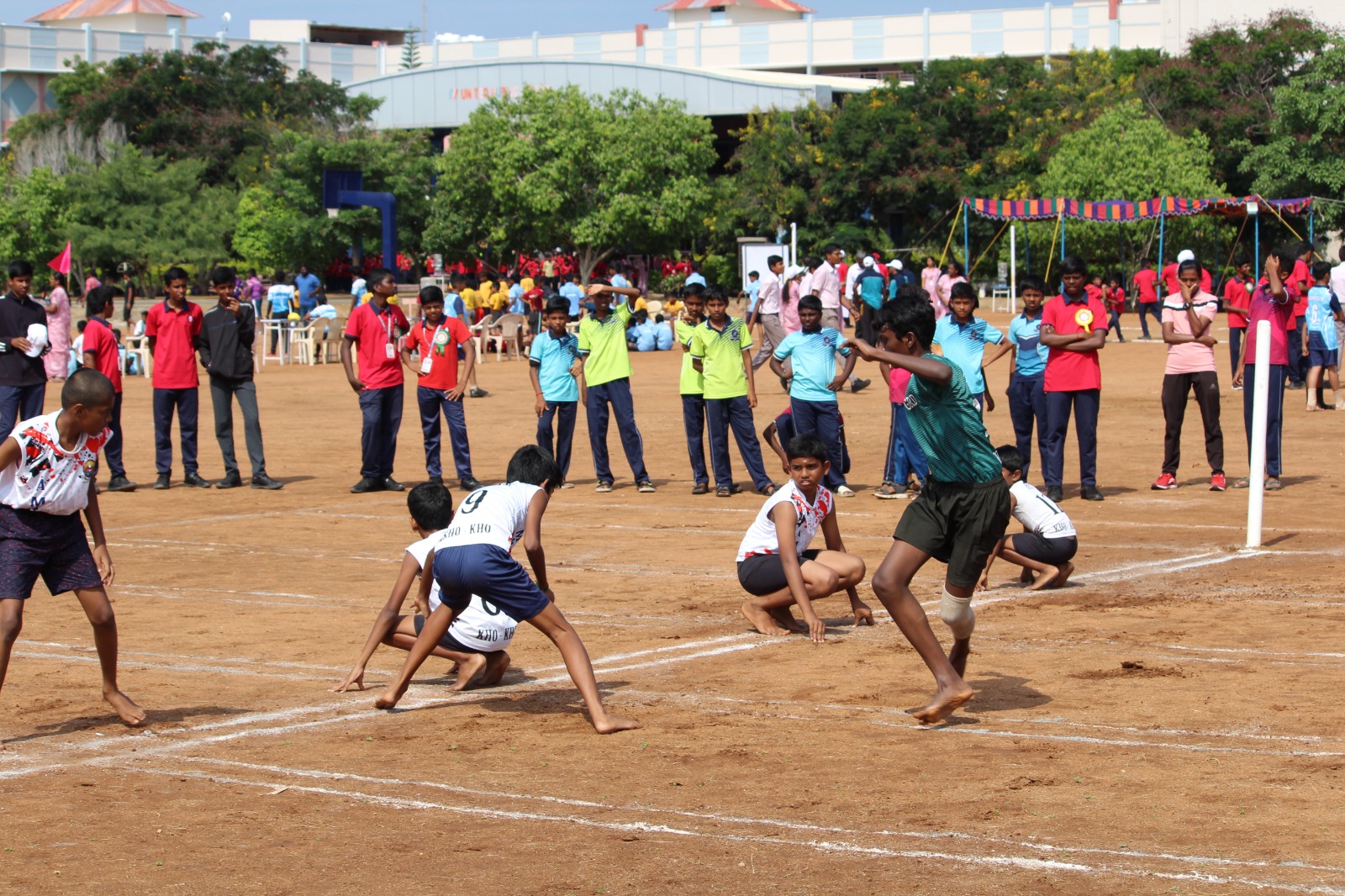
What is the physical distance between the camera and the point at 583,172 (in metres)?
53.8

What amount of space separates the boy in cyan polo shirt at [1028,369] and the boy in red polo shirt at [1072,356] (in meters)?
0.12

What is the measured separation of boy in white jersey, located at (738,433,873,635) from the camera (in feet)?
28.3

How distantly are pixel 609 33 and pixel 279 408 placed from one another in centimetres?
6706

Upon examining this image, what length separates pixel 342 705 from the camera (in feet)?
24.3

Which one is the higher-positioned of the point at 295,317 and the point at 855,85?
the point at 855,85

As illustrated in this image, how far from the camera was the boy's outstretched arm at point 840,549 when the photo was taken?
909 centimetres

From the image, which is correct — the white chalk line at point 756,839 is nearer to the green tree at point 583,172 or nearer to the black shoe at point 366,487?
the black shoe at point 366,487

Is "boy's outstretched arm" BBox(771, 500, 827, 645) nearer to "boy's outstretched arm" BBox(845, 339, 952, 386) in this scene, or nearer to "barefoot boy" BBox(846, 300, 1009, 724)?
"barefoot boy" BBox(846, 300, 1009, 724)

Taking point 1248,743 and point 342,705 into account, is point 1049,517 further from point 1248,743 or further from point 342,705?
point 342,705

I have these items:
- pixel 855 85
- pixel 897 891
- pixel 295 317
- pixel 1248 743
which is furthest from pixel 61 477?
pixel 855 85

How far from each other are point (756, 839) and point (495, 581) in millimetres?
1968

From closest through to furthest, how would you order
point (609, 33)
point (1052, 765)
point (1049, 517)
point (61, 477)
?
point (1052, 765) < point (61, 477) < point (1049, 517) < point (609, 33)

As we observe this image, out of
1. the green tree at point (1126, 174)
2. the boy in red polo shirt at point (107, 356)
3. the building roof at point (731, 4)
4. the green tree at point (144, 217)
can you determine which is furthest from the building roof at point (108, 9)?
the boy in red polo shirt at point (107, 356)

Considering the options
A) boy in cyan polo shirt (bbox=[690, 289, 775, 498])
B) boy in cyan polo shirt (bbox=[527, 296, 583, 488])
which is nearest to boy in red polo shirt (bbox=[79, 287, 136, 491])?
boy in cyan polo shirt (bbox=[527, 296, 583, 488])
